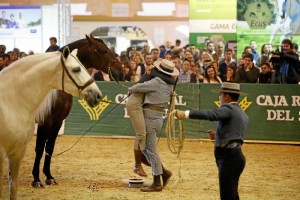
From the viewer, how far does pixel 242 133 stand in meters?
7.11

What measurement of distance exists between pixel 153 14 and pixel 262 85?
26.0 feet

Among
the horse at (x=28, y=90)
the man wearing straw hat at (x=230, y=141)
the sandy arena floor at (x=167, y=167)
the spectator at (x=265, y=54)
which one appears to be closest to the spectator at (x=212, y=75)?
the sandy arena floor at (x=167, y=167)

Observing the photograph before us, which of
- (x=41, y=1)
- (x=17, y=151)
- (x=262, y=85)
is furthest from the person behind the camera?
(x=41, y=1)

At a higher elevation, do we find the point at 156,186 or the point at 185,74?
the point at 185,74

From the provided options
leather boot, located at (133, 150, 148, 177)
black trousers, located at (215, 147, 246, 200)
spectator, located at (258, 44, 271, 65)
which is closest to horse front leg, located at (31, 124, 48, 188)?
leather boot, located at (133, 150, 148, 177)

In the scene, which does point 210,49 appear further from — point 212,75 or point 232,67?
point 232,67

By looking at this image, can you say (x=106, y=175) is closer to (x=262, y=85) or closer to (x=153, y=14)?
(x=262, y=85)

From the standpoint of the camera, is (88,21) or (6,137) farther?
(88,21)

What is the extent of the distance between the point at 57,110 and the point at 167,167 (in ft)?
8.75

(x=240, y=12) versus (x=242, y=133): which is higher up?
(x=240, y=12)

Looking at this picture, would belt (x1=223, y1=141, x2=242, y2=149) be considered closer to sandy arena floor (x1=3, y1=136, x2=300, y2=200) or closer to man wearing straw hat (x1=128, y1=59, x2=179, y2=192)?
sandy arena floor (x1=3, y1=136, x2=300, y2=200)

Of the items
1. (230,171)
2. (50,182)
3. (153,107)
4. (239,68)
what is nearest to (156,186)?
(153,107)

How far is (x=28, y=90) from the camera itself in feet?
24.5

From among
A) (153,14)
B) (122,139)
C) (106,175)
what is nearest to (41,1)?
(153,14)
